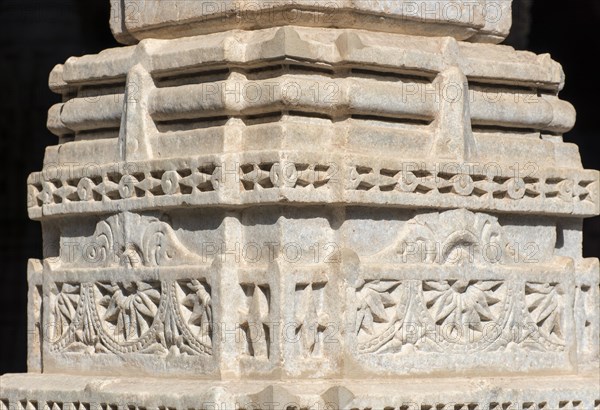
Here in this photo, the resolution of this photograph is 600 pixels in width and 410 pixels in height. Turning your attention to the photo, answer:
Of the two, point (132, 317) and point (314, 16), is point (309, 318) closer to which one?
point (132, 317)

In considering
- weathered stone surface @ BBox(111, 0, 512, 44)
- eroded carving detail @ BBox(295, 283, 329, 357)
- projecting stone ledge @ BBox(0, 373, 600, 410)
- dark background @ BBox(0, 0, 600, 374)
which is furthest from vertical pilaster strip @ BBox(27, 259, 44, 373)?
dark background @ BBox(0, 0, 600, 374)

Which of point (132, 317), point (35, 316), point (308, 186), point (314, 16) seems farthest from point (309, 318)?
point (35, 316)

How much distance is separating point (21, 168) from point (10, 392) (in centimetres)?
499

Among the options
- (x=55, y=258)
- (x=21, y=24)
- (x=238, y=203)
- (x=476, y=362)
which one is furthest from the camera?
(x=21, y=24)

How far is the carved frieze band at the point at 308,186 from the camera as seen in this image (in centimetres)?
576

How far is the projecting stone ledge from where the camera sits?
→ 18.6ft

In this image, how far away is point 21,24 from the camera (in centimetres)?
1119

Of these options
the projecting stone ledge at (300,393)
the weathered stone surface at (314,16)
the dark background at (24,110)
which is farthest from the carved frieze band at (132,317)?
the dark background at (24,110)

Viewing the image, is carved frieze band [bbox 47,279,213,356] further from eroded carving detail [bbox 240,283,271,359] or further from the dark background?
the dark background

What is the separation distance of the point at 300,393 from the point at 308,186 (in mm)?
658

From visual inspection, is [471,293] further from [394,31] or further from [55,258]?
[55,258]

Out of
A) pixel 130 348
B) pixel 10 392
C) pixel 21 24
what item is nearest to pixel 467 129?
pixel 130 348

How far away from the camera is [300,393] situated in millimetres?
5660

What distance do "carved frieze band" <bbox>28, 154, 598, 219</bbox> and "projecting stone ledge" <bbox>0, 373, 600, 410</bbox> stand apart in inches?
23.3
